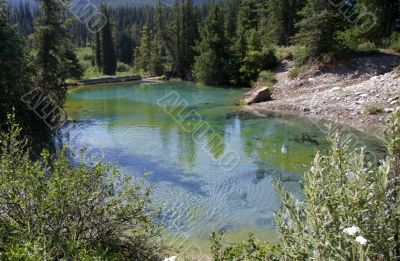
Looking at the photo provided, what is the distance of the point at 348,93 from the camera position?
79.9ft

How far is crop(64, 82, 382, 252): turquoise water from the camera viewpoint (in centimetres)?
1073

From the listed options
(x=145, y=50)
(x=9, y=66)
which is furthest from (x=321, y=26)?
(x=145, y=50)

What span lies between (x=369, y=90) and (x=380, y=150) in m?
9.61

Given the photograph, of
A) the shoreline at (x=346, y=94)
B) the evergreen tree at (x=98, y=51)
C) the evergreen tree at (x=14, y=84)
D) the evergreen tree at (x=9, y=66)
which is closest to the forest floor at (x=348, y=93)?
the shoreline at (x=346, y=94)

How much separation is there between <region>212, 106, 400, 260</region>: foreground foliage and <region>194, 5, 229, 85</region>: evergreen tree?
42353mm

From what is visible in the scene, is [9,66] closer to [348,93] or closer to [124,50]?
[348,93]

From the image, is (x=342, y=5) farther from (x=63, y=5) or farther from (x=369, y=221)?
(x=369, y=221)

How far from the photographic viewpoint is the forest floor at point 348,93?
67.5ft

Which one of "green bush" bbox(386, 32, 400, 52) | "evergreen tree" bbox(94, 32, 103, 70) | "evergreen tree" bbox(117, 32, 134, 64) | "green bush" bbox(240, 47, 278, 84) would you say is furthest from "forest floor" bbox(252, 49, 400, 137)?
"evergreen tree" bbox(117, 32, 134, 64)

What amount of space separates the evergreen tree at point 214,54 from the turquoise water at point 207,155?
16.1 m

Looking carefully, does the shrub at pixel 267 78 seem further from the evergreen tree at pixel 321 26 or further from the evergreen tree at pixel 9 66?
the evergreen tree at pixel 9 66

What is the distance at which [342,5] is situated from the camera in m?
32.5

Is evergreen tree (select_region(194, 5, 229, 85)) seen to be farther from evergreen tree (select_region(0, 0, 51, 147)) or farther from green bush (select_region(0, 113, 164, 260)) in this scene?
green bush (select_region(0, 113, 164, 260))

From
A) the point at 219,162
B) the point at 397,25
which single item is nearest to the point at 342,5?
the point at 397,25
